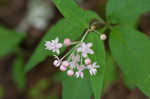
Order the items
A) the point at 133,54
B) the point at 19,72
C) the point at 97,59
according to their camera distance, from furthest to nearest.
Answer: the point at 19,72, the point at 133,54, the point at 97,59

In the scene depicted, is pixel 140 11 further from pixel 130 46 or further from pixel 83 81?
pixel 83 81

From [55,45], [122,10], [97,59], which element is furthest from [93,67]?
[122,10]

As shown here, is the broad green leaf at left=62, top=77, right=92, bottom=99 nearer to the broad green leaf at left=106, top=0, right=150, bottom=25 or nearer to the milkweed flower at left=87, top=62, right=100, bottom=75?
the milkweed flower at left=87, top=62, right=100, bottom=75

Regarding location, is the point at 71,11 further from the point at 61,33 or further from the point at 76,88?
the point at 76,88

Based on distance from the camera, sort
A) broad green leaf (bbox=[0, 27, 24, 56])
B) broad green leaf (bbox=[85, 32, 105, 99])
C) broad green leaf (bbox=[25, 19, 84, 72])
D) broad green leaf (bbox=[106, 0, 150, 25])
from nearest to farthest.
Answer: broad green leaf (bbox=[85, 32, 105, 99]) → broad green leaf (bbox=[25, 19, 84, 72]) → broad green leaf (bbox=[106, 0, 150, 25]) → broad green leaf (bbox=[0, 27, 24, 56])

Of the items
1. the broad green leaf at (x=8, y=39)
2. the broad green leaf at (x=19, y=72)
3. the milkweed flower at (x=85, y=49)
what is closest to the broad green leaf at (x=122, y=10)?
the milkweed flower at (x=85, y=49)

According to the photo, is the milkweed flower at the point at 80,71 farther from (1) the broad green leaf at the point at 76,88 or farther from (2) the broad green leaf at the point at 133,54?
(2) the broad green leaf at the point at 133,54

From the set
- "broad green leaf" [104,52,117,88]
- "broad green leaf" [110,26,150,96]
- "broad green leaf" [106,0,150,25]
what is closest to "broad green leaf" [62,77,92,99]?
"broad green leaf" [110,26,150,96]
